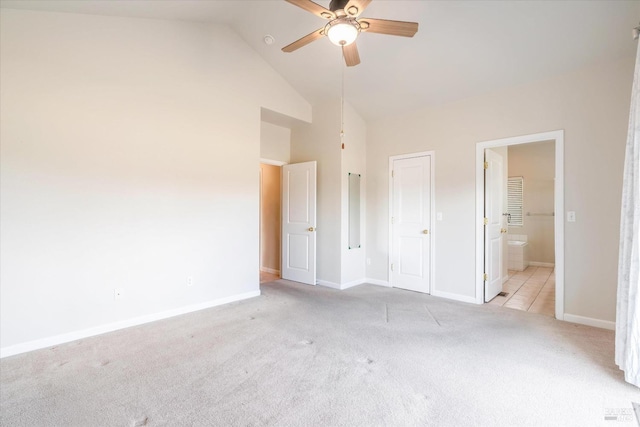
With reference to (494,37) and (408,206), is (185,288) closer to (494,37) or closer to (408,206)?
(408,206)

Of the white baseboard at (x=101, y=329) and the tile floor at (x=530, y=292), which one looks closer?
the white baseboard at (x=101, y=329)

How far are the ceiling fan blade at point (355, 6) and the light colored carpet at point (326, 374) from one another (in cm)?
262

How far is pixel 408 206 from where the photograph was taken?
461cm

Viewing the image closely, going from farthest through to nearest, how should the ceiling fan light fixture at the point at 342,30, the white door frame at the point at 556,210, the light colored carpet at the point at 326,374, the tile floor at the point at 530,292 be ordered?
1. the tile floor at the point at 530,292
2. the white door frame at the point at 556,210
3. the ceiling fan light fixture at the point at 342,30
4. the light colored carpet at the point at 326,374

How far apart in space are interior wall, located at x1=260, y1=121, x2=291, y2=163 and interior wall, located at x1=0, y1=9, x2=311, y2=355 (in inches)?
29.3

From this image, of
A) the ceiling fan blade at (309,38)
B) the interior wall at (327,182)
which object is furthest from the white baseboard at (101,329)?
the ceiling fan blade at (309,38)

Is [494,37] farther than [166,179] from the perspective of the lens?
No

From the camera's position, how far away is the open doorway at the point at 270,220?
584cm

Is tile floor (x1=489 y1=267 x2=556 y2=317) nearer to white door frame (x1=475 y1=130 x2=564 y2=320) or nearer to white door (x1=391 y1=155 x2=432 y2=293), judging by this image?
white door frame (x1=475 y1=130 x2=564 y2=320)

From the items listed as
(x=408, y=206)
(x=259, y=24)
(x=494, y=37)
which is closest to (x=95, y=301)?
(x=259, y=24)

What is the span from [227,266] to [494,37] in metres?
4.02

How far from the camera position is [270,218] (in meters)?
6.01

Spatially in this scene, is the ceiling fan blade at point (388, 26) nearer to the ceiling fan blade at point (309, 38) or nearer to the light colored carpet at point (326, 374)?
the ceiling fan blade at point (309, 38)

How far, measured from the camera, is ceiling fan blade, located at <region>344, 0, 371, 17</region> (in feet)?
6.81
